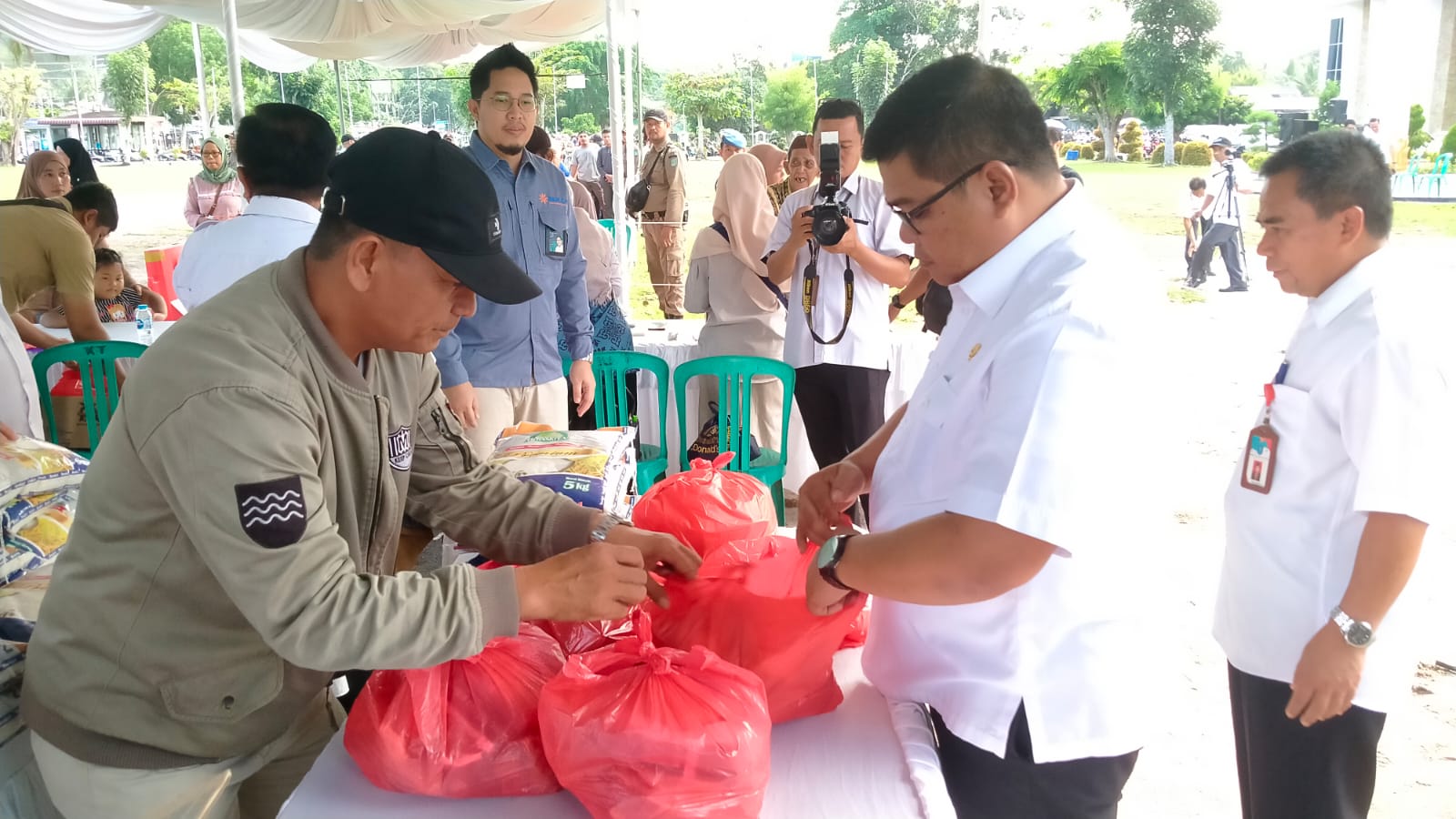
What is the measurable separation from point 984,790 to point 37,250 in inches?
173

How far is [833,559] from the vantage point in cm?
121

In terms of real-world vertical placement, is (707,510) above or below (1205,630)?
above

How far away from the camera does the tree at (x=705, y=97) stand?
14.9m

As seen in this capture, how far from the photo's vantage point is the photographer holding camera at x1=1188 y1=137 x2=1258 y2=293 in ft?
33.8

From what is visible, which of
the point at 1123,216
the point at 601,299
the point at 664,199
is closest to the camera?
the point at 601,299

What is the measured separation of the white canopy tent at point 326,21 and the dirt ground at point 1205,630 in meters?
3.95

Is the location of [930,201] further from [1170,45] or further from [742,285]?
[1170,45]

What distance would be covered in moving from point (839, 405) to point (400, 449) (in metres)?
2.50

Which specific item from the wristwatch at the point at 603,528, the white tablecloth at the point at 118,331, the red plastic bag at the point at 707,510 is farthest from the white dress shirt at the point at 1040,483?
the white tablecloth at the point at 118,331

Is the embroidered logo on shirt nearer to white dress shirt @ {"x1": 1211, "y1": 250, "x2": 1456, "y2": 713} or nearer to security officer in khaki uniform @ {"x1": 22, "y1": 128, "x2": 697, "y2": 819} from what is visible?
security officer in khaki uniform @ {"x1": 22, "y1": 128, "x2": 697, "y2": 819}

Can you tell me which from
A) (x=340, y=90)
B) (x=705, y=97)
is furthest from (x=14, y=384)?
(x=705, y=97)

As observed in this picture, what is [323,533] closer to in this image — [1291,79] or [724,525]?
[724,525]

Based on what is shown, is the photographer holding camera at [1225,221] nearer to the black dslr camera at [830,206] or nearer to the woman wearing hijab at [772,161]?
the woman wearing hijab at [772,161]

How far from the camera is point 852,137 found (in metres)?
3.56
